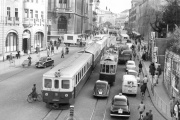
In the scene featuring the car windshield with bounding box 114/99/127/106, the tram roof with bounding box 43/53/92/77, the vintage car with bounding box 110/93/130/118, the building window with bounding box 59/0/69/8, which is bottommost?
the vintage car with bounding box 110/93/130/118

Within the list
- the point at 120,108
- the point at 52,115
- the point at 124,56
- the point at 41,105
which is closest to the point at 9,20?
the point at 124,56

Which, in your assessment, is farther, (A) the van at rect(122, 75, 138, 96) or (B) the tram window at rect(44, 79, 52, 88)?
(A) the van at rect(122, 75, 138, 96)

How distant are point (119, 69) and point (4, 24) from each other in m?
18.7

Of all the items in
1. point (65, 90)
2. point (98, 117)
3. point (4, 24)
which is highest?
point (4, 24)

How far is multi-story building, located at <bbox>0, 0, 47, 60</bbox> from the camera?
4575cm

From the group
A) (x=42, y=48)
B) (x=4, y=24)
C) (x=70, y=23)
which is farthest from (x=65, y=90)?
(x=70, y=23)

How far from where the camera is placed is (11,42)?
4909 cm

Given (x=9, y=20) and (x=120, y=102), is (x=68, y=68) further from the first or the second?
(x=9, y=20)

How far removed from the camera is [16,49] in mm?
50844

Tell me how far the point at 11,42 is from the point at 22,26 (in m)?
4.23

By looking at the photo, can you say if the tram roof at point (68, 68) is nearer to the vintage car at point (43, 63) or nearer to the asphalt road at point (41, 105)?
the asphalt road at point (41, 105)

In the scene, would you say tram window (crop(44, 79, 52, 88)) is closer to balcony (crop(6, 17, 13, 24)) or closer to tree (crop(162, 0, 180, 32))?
balcony (crop(6, 17, 13, 24))

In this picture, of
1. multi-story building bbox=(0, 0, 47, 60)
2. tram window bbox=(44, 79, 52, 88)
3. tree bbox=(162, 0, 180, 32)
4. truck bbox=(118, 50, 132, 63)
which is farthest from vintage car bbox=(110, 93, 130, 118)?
tree bbox=(162, 0, 180, 32)

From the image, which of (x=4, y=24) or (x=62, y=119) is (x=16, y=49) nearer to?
(x=4, y=24)
